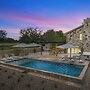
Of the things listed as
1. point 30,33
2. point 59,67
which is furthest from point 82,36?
point 30,33

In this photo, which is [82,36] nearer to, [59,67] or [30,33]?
[59,67]

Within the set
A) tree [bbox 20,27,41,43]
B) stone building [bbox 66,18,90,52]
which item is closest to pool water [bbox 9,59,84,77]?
stone building [bbox 66,18,90,52]

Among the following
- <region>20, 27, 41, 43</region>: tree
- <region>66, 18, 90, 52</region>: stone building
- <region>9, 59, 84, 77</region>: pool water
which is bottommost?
<region>9, 59, 84, 77</region>: pool water

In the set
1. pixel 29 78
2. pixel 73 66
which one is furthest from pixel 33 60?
pixel 29 78

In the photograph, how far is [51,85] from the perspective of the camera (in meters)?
8.95

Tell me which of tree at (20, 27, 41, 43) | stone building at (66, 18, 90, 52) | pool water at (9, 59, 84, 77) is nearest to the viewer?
pool water at (9, 59, 84, 77)

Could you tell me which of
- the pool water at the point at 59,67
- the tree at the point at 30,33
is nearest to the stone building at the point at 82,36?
the pool water at the point at 59,67

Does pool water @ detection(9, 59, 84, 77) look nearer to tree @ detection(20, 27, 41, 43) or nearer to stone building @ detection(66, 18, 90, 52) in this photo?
stone building @ detection(66, 18, 90, 52)

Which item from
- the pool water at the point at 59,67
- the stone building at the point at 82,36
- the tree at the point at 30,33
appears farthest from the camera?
the tree at the point at 30,33

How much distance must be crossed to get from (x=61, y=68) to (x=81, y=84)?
620 centimetres

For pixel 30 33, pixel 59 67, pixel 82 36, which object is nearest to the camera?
pixel 59 67

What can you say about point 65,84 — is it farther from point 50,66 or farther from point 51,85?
point 50,66

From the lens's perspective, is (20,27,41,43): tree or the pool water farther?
(20,27,41,43): tree

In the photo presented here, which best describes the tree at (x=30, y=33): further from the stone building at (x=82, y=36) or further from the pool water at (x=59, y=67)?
the pool water at (x=59, y=67)
